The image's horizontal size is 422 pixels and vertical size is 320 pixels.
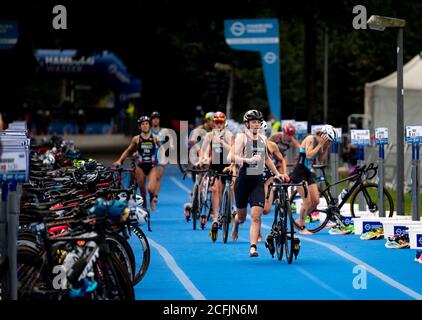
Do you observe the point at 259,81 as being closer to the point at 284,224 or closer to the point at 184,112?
the point at 184,112

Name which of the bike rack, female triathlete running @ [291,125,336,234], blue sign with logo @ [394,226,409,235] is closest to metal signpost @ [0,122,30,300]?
blue sign with logo @ [394,226,409,235]

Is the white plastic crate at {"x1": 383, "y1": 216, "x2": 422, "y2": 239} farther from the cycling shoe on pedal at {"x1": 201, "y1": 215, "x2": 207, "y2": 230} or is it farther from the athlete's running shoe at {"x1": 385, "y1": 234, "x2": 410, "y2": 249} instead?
the cycling shoe on pedal at {"x1": 201, "y1": 215, "x2": 207, "y2": 230}

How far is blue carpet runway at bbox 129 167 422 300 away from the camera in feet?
47.6

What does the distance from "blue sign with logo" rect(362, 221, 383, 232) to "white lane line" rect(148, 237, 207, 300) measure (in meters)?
3.21

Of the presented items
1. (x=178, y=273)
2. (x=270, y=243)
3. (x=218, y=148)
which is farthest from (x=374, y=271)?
(x=218, y=148)

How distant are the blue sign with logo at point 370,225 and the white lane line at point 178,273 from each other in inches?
126

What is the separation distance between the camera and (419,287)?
15.0 metres

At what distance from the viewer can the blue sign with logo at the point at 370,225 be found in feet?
71.1

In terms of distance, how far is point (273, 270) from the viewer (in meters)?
16.8

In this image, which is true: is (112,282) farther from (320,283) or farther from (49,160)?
(49,160)

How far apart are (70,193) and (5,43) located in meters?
25.3

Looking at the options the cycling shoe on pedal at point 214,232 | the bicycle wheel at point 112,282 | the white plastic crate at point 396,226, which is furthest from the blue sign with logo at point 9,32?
the bicycle wheel at point 112,282
